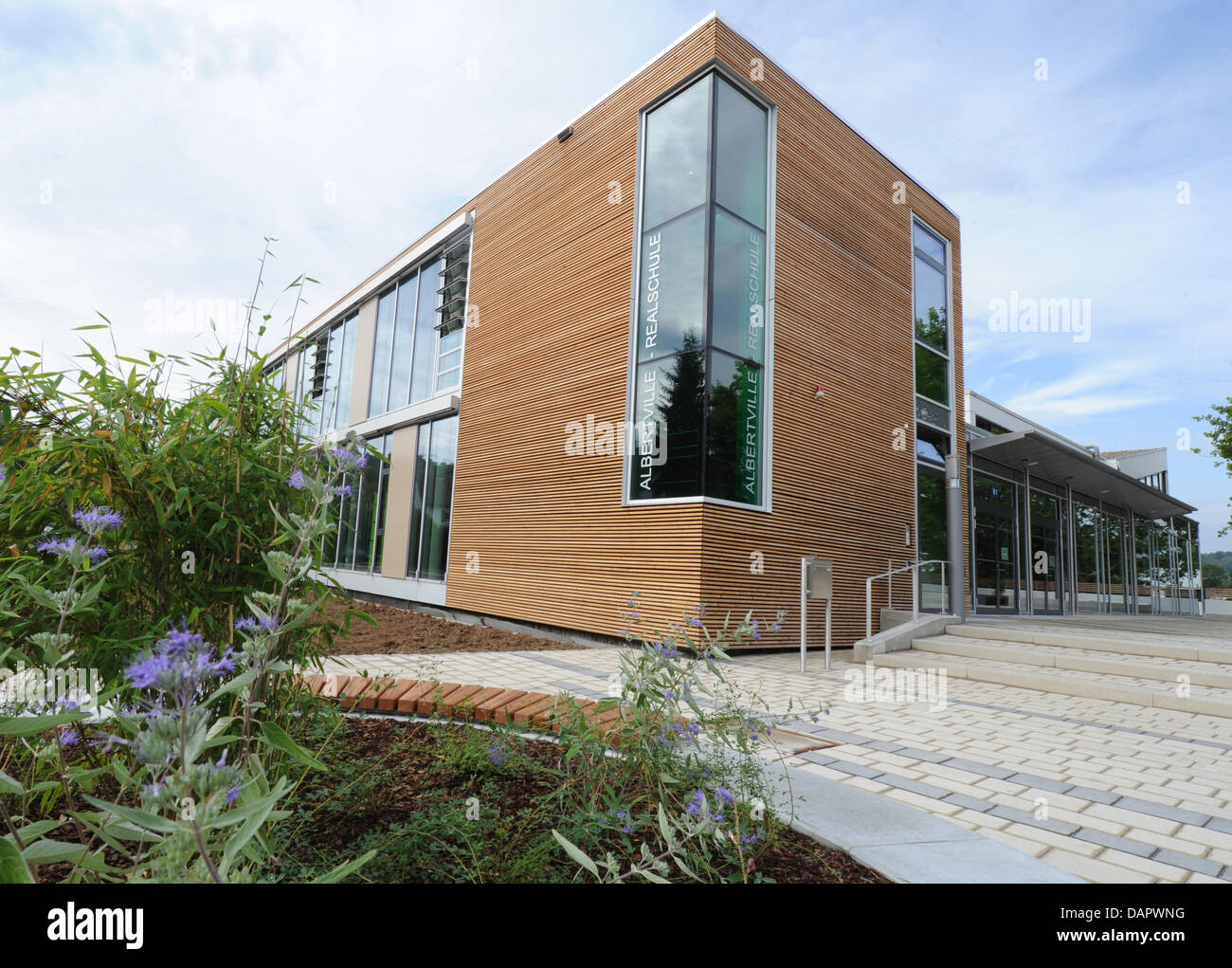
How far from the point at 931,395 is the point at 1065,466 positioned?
4.68 metres

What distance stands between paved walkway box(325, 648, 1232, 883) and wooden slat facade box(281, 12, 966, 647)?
221 centimetres

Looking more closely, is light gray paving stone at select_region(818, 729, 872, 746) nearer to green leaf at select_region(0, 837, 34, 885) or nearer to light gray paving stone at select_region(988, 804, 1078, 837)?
light gray paving stone at select_region(988, 804, 1078, 837)

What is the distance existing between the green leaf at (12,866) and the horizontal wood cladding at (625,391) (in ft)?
23.9

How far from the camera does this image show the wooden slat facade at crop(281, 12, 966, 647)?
8.81 meters

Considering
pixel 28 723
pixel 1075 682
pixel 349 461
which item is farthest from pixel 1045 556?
pixel 28 723

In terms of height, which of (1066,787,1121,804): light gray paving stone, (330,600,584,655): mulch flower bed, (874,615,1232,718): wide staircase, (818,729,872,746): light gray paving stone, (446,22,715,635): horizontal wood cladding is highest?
(446,22,715,635): horizontal wood cladding

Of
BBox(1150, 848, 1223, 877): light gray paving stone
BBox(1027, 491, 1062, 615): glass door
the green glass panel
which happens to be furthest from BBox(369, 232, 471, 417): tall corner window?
BBox(1027, 491, 1062, 615): glass door

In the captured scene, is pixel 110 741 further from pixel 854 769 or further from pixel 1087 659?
pixel 1087 659

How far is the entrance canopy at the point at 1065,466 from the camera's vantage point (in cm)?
1270
